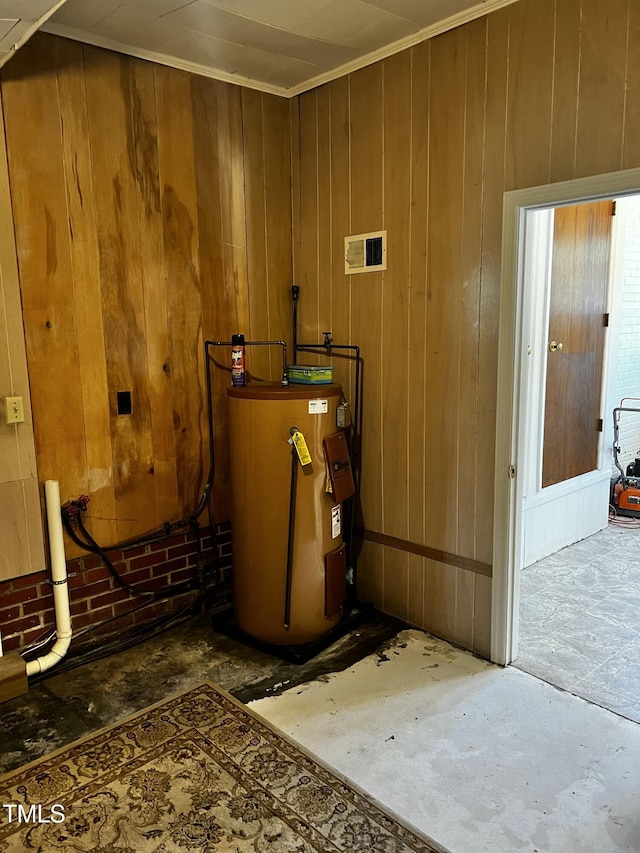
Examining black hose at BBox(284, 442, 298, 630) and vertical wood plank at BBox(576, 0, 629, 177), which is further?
black hose at BBox(284, 442, 298, 630)

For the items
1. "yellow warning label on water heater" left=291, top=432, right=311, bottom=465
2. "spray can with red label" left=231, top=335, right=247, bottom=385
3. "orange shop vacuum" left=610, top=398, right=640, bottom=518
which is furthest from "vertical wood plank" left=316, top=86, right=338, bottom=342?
"orange shop vacuum" left=610, top=398, right=640, bottom=518

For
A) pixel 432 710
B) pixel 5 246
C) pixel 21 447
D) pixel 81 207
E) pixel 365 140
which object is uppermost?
pixel 365 140

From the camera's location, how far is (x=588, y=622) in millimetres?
3188

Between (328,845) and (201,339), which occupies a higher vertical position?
(201,339)

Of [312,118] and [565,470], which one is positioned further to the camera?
[565,470]

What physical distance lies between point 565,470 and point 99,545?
10.0ft

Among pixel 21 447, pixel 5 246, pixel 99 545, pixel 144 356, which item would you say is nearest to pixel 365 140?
pixel 144 356

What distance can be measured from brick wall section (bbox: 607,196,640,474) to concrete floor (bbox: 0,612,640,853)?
320cm

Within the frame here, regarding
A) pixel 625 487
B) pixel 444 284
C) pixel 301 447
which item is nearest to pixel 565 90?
pixel 444 284

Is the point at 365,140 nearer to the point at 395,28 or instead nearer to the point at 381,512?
the point at 395,28

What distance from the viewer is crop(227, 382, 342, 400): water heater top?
2.72 meters

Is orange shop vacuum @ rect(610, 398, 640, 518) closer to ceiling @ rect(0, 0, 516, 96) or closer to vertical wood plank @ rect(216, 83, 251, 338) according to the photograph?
vertical wood plank @ rect(216, 83, 251, 338)

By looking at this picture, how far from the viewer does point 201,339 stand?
3168mm

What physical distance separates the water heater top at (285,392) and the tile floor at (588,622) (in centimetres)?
152
